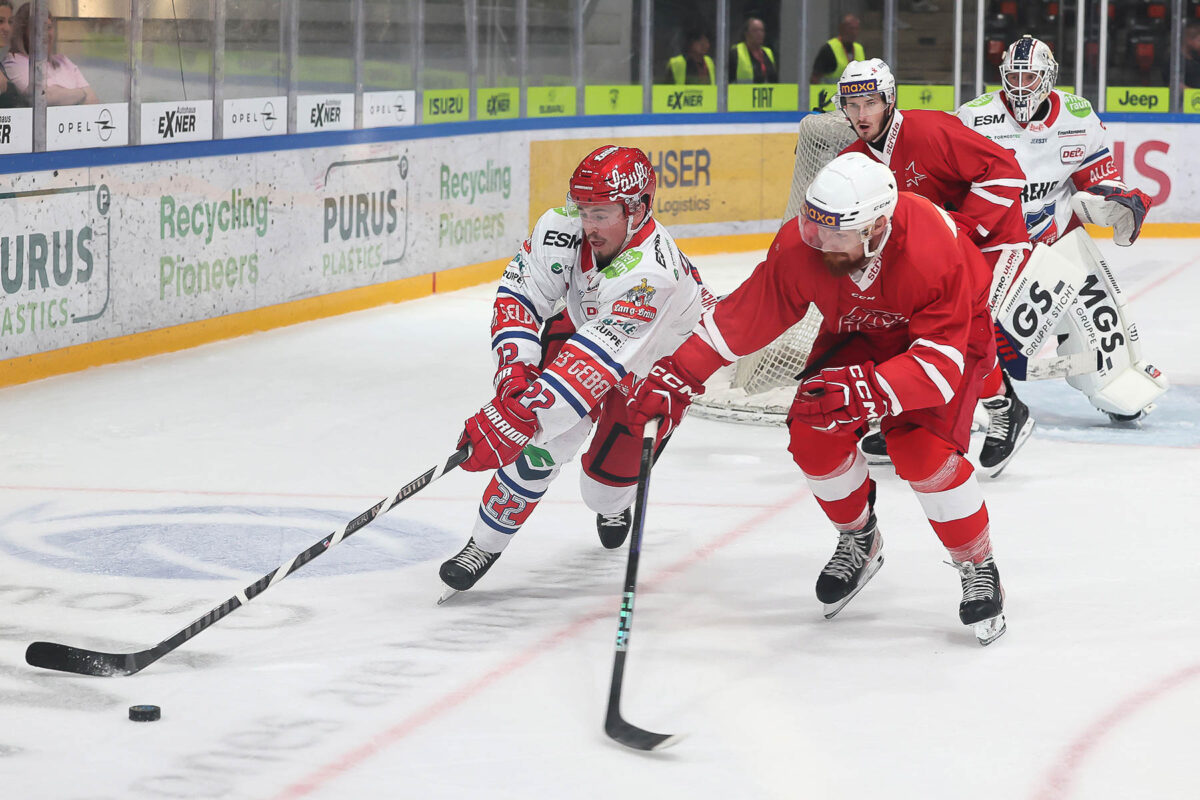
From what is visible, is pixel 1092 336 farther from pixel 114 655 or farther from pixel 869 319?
pixel 114 655

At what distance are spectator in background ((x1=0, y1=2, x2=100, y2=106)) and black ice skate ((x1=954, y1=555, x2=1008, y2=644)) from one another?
4.15 metres

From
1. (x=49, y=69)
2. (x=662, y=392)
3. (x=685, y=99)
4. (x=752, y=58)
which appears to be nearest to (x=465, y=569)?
(x=662, y=392)

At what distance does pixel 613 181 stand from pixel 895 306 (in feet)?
2.10

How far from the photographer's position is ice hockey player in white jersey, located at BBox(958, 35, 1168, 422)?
17.2 ft

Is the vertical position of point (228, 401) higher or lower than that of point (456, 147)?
lower

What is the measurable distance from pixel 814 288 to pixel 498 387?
27.7 inches

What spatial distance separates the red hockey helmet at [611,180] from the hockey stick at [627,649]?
1.60 feet

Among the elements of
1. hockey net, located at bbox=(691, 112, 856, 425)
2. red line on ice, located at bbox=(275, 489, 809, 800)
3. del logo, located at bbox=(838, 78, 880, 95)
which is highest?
del logo, located at bbox=(838, 78, 880, 95)

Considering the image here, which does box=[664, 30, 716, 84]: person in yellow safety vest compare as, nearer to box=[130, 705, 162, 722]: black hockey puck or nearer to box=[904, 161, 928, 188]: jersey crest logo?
box=[904, 161, 928, 188]: jersey crest logo

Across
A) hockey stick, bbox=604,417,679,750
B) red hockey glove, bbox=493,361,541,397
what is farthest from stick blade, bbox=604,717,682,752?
red hockey glove, bbox=493,361,541,397

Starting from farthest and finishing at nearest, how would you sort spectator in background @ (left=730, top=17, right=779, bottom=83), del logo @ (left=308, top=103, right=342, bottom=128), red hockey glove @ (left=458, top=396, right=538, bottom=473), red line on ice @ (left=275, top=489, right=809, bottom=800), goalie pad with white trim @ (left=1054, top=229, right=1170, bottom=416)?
spectator in background @ (left=730, top=17, right=779, bottom=83) → del logo @ (left=308, top=103, right=342, bottom=128) → goalie pad with white trim @ (left=1054, top=229, right=1170, bottom=416) → red hockey glove @ (left=458, top=396, right=538, bottom=473) → red line on ice @ (left=275, top=489, right=809, bottom=800)

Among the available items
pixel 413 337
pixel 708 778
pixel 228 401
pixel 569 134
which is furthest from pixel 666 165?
pixel 708 778

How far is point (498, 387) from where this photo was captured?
349 centimetres

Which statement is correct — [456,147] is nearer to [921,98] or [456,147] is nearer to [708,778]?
[921,98]
